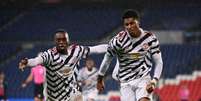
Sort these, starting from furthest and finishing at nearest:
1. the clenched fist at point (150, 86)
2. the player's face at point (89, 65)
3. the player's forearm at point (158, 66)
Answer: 1. the player's face at point (89, 65)
2. the player's forearm at point (158, 66)
3. the clenched fist at point (150, 86)

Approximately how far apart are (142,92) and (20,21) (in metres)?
26.0

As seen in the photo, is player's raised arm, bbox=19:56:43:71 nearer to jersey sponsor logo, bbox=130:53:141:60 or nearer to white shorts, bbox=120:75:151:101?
white shorts, bbox=120:75:151:101

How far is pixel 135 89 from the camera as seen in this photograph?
10.7 meters

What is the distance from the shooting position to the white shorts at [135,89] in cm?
1048

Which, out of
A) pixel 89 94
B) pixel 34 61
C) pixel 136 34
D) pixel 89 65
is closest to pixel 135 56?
pixel 136 34

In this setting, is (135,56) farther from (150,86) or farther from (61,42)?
(61,42)

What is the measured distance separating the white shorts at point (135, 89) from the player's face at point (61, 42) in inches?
51.3

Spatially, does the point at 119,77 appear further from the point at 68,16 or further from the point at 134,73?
the point at 68,16

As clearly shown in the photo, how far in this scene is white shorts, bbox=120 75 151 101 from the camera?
10.5 m

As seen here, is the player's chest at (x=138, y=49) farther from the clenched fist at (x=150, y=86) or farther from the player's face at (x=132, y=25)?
the clenched fist at (x=150, y=86)

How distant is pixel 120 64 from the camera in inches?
425

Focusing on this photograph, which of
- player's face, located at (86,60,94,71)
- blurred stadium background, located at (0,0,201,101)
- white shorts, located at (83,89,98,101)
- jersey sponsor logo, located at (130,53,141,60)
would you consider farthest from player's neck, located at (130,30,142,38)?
blurred stadium background, located at (0,0,201,101)

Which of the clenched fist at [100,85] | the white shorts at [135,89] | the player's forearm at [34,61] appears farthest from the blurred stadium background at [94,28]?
the white shorts at [135,89]

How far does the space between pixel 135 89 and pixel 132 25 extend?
102cm
